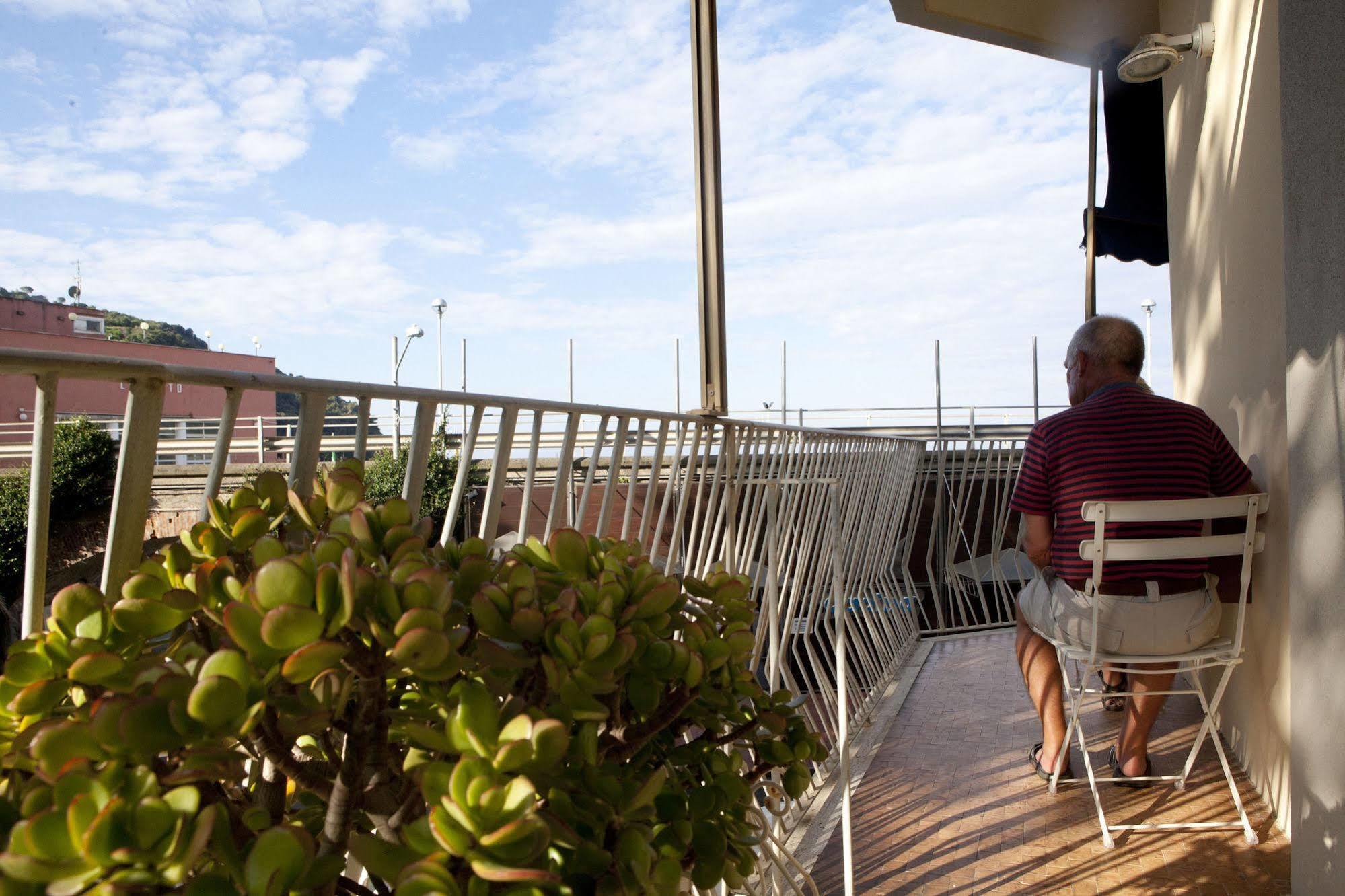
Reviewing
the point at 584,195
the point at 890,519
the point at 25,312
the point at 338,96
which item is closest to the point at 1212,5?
the point at 890,519

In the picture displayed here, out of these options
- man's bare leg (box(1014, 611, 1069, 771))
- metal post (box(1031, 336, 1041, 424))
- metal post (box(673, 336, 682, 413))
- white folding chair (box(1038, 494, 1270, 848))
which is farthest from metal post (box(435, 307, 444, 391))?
white folding chair (box(1038, 494, 1270, 848))

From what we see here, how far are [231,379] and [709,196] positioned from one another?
2.15 m

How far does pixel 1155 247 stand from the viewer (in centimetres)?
526

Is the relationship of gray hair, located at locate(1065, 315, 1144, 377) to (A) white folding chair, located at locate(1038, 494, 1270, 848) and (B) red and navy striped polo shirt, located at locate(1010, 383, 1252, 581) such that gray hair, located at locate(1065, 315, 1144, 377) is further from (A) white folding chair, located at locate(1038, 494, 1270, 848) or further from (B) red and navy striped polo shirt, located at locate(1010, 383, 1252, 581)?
(A) white folding chair, located at locate(1038, 494, 1270, 848)

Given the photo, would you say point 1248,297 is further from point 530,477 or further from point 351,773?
point 351,773

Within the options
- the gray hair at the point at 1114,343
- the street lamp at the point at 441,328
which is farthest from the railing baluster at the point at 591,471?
the street lamp at the point at 441,328

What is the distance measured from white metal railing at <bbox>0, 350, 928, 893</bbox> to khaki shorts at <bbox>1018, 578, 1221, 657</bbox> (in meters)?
0.73

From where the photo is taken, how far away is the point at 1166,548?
2479mm

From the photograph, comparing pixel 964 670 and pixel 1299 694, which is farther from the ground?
pixel 1299 694

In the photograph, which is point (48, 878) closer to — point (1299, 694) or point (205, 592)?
point (205, 592)

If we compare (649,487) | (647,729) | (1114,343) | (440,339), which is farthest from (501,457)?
(440,339)

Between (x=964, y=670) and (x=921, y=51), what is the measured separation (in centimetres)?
420

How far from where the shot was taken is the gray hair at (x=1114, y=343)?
2893mm

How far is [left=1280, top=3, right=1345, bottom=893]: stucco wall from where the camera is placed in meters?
1.93
